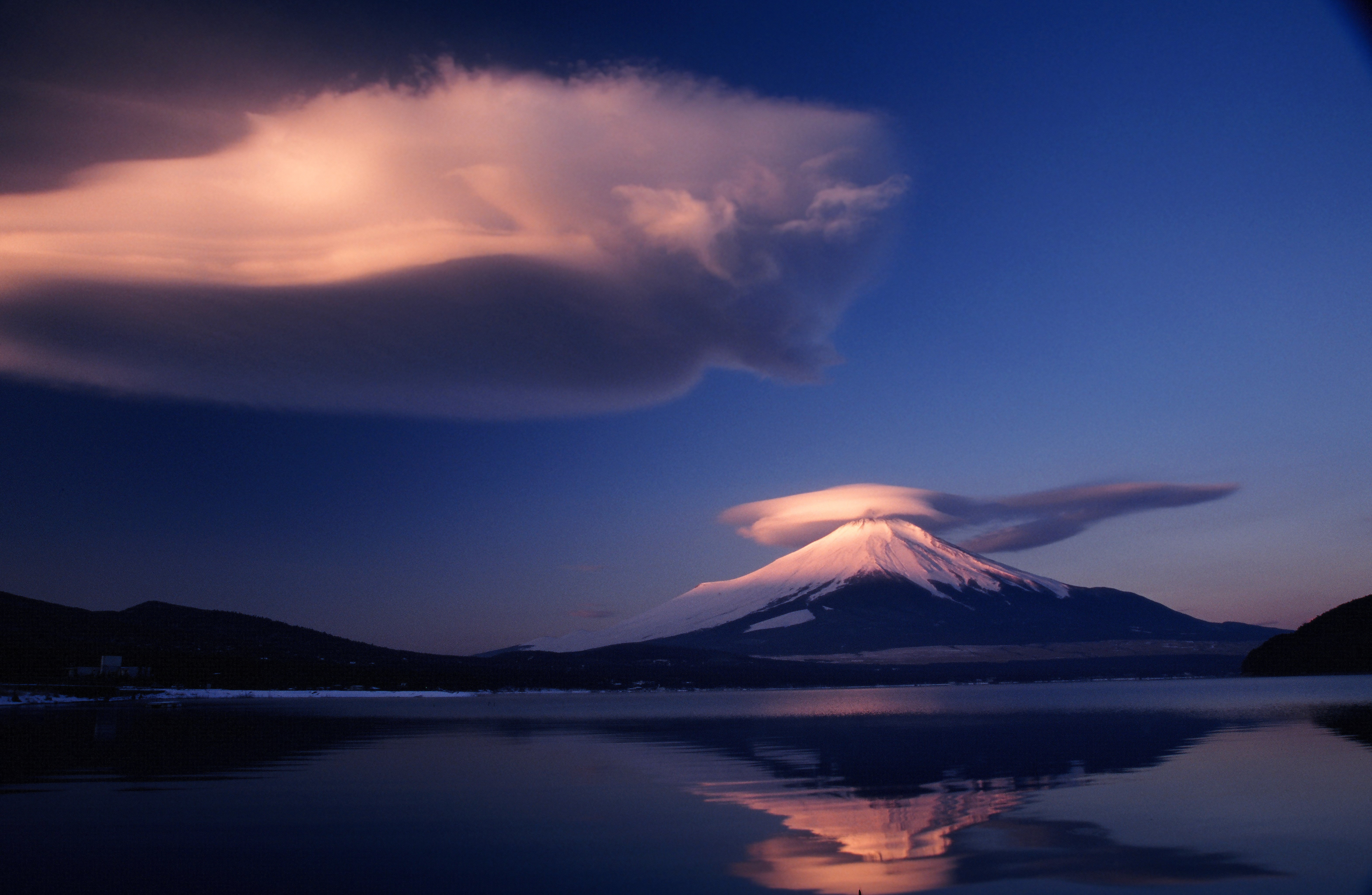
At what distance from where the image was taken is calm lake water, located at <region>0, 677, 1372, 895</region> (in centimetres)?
1683

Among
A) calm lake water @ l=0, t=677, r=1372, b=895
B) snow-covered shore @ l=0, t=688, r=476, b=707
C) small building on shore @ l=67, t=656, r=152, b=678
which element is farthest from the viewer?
small building on shore @ l=67, t=656, r=152, b=678

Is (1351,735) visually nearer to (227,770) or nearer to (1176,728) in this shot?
(1176,728)

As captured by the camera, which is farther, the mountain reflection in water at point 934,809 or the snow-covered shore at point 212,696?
the snow-covered shore at point 212,696

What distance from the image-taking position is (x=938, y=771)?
103 feet

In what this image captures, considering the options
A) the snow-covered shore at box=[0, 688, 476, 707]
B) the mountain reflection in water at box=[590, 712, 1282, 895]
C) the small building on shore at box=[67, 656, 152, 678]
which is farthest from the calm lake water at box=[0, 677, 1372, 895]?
the small building on shore at box=[67, 656, 152, 678]

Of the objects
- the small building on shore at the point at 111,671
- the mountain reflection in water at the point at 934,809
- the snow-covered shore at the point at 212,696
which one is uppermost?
the small building on shore at the point at 111,671

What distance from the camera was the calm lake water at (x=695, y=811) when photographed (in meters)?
16.8

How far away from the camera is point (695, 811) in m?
23.6

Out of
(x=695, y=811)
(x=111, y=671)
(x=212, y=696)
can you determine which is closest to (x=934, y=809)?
(x=695, y=811)

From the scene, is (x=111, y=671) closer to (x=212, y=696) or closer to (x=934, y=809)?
(x=212, y=696)

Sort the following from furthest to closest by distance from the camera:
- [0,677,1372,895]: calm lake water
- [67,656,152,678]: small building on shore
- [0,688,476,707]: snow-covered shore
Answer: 1. [67,656,152,678]: small building on shore
2. [0,688,476,707]: snow-covered shore
3. [0,677,1372,895]: calm lake water

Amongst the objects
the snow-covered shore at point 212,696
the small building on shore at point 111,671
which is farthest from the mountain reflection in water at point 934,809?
the small building on shore at point 111,671

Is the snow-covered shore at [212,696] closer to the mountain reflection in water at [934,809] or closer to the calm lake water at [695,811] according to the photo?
the calm lake water at [695,811]

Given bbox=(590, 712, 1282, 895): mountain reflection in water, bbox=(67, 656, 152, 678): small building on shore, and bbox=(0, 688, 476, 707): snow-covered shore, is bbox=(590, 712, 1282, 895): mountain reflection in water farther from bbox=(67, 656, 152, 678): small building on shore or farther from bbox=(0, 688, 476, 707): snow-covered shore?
bbox=(67, 656, 152, 678): small building on shore
